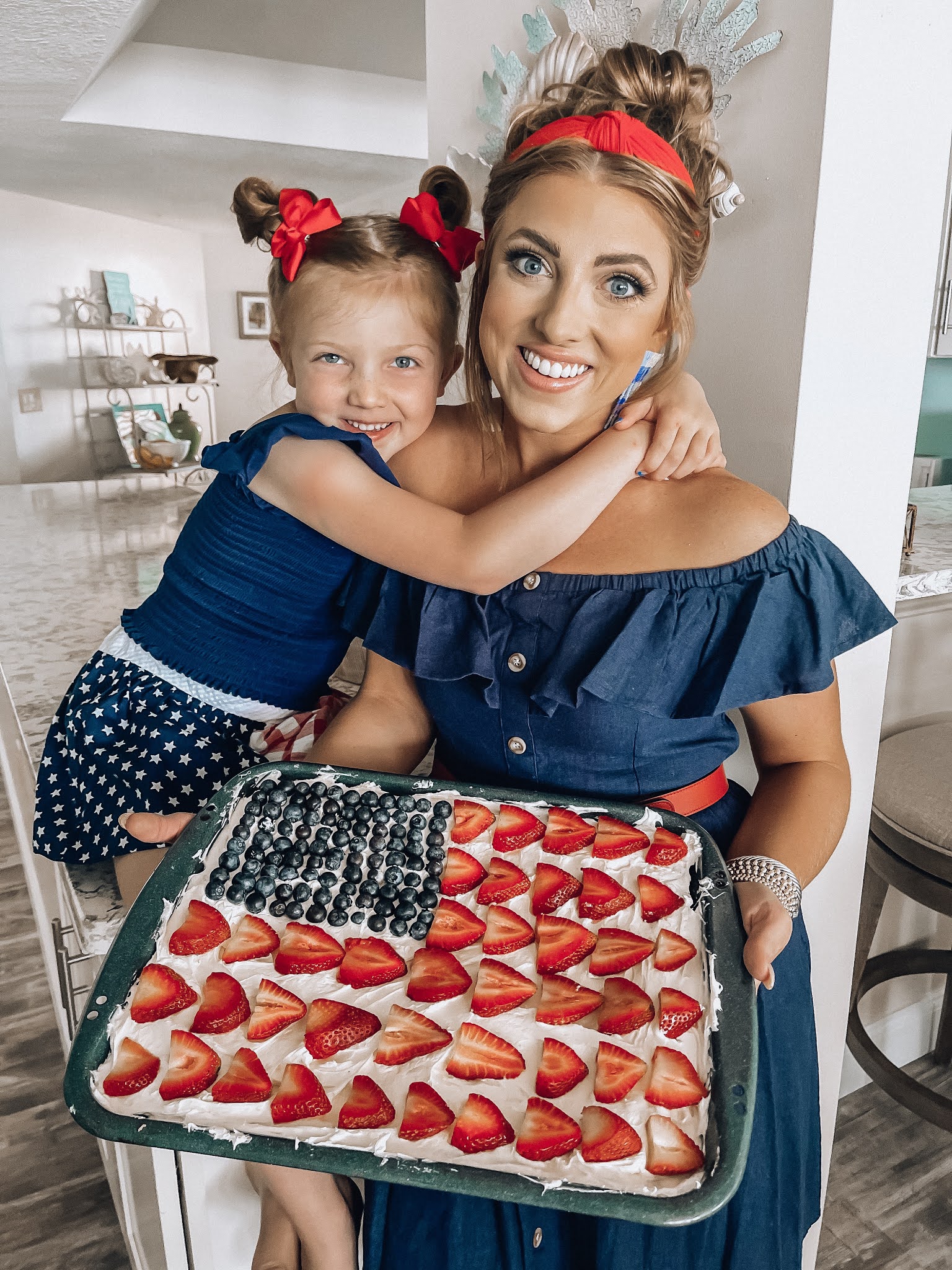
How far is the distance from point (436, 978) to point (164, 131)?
4651mm

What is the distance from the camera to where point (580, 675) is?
985 mm

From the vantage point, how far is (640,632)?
965 mm

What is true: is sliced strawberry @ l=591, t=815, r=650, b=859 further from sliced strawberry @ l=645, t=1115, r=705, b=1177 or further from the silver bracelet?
sliced strawberry @ l=645, t=1115, r=705, b=1177

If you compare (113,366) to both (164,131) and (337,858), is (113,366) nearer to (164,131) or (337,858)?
(164,131)

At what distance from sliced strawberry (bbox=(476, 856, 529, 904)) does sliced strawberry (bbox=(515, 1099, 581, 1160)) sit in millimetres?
240

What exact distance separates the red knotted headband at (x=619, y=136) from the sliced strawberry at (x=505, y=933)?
759 millimetres

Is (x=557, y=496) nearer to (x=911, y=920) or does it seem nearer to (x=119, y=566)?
(x=911, y=920)

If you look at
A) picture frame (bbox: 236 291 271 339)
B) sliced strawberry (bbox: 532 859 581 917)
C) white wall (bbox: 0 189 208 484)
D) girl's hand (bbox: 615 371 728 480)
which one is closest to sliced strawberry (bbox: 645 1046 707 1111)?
sliced strawberry (bbox: 532 859 581 917)

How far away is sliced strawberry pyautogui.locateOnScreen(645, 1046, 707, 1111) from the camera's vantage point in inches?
27.3

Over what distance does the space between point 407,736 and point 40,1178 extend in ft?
4.80

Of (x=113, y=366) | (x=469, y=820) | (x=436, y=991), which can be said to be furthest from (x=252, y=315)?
(x=436, y=991)

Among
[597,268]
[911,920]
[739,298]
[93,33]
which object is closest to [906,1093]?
[911,920]

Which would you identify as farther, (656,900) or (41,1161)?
(41,1161)

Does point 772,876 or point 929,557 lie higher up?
point 929,557
